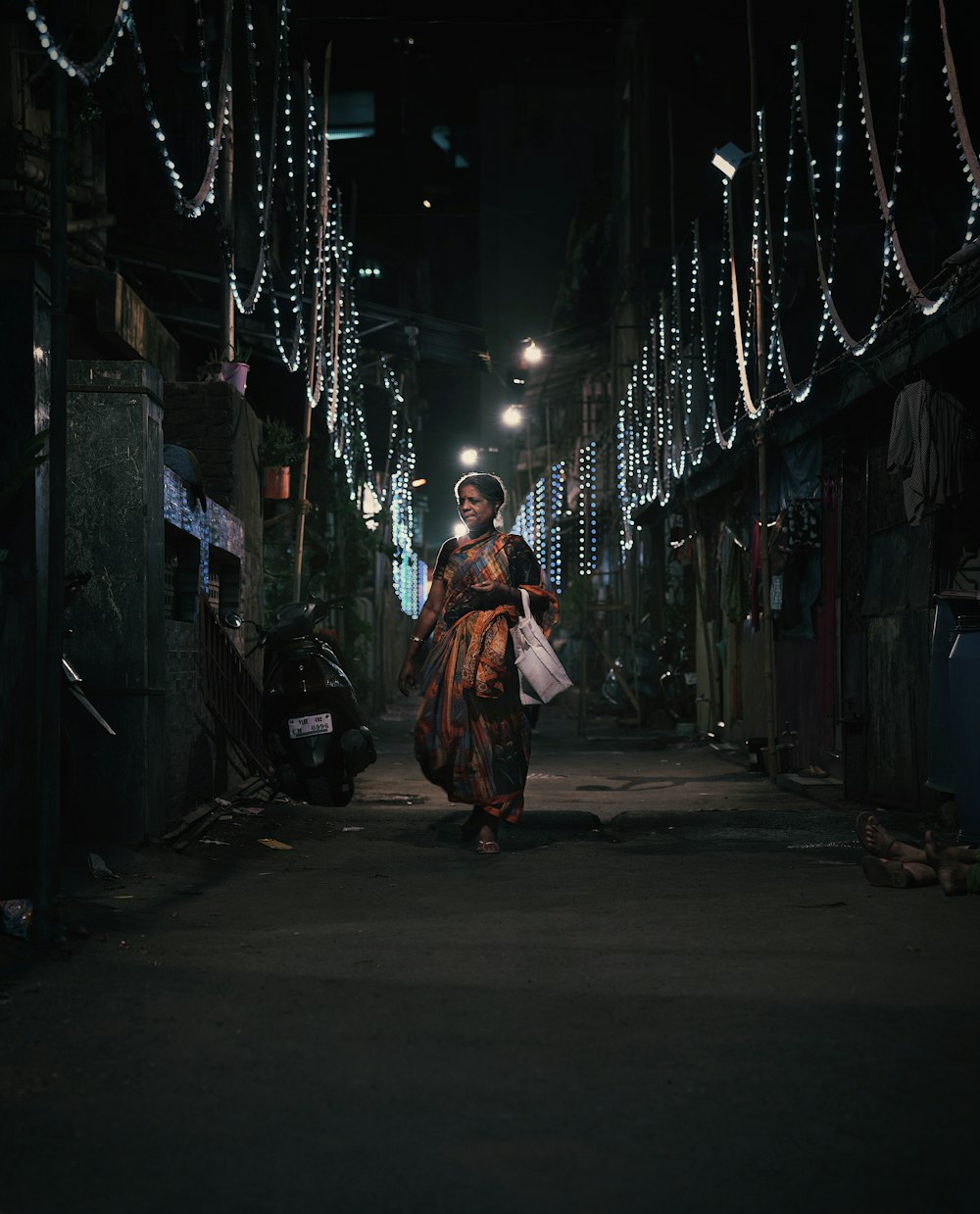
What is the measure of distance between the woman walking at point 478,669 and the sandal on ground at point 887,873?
2.28 metres

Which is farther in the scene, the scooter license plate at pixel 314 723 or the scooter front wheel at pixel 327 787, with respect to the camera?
the scooter front wheel at pixel 327 787

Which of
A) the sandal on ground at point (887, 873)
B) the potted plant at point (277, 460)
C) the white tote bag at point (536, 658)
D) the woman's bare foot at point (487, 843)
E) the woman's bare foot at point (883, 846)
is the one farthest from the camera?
the potted plant at point (277, 460)

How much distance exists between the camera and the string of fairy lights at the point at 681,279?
12047 mm

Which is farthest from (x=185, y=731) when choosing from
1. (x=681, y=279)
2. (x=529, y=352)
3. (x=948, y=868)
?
(x=529, y=352)

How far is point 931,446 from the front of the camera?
8812mm

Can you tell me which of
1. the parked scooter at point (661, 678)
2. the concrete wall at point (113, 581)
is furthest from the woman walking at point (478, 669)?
the parked scooter at point (661, 678)

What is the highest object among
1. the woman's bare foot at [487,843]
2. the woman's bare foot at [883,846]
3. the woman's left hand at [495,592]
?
the woman's left hand at [495,592]

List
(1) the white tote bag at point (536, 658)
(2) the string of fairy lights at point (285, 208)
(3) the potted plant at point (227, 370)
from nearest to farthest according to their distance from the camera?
(1) the white tote bag at point (536, 658) → (2) the string of fairy lights at point (285, 208) → (3) the potted plant at point (227, 370)

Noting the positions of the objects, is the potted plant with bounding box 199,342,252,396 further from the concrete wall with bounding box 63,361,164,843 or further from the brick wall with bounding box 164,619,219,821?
the concrete wall with bounding box 63,361,164,843

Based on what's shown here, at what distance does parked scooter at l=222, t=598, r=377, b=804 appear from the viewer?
9.62m

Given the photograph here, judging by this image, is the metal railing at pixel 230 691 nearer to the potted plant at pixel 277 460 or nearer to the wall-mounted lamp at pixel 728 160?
the potted plant at pixel 277 460

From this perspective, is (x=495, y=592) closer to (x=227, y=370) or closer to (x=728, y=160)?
(x=227, y=370)

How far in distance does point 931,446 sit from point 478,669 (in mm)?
3393

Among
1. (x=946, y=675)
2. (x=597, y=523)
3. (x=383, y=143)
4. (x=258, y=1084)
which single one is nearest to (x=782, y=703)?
(x=946, y=675)
